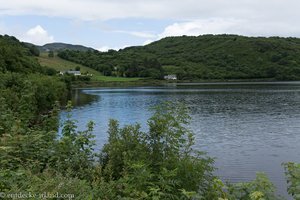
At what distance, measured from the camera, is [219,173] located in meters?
24.6

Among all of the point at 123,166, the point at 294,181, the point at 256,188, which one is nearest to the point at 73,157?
the point at 123,166

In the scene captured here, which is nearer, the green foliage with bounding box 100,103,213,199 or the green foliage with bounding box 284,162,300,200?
the green foliage with bounding box 284,162,300,200

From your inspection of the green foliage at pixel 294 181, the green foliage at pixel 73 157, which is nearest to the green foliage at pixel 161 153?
the green foliage at pixel 73 157

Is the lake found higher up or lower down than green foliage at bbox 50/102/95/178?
lower down

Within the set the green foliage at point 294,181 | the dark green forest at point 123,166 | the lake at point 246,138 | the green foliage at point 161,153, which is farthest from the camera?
the lake at point 246,138

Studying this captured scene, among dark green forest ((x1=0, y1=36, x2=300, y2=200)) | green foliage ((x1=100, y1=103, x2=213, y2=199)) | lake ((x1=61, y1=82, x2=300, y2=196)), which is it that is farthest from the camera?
lake ((x1=61, y1=82, x2=300, y2=196))

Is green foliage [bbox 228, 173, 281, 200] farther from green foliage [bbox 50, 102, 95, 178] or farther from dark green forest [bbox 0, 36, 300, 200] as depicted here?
green foliage [bbox 50, 102, 95, 178]

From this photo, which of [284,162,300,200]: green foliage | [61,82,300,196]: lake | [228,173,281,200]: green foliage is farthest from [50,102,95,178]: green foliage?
[284,162,300,200]: green foliage

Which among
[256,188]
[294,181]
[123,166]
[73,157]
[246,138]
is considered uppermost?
[294,181]

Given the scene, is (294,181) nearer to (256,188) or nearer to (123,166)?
(256,188)

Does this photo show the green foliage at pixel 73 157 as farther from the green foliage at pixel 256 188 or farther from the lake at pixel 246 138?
the lake at pixel 246 138

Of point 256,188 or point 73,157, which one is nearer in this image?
point 256,188

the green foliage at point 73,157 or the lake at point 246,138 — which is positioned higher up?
the green foliage at point 73,157

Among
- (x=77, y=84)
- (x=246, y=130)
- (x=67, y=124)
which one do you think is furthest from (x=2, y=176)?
(x=77, y=84)
